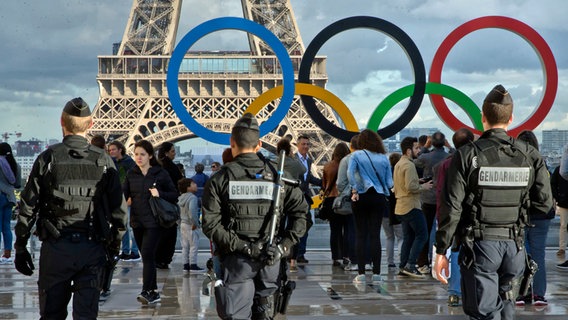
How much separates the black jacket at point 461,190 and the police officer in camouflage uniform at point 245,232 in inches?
33.8

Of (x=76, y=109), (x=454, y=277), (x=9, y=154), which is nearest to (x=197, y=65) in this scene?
(x=9, y=154)

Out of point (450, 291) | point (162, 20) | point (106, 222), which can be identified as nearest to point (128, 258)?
point (450, 291)

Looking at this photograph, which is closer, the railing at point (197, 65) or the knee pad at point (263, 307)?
the knee pad at point (263, 307)

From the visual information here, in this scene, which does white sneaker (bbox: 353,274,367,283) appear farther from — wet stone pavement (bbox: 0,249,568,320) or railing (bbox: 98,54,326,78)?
railing (bbox: 98,54,326,78)

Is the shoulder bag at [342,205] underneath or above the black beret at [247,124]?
underneath

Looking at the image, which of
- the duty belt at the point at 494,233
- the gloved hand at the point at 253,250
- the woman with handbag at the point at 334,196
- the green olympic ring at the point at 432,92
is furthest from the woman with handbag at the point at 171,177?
the duty belt at the point at 494,233

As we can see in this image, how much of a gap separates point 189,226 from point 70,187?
19.7 feet

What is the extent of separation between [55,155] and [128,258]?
24.7 ft

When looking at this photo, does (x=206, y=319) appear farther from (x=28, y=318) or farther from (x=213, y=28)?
(x=213, y=28)

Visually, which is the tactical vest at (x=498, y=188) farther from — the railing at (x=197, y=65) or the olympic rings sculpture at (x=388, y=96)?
the railing at (x=197, y=65)

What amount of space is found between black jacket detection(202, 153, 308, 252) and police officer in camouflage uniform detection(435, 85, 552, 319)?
874mm

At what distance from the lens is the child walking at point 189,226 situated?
38.4 feet

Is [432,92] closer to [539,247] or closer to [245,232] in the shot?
[539,247]

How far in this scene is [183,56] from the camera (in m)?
13.7
